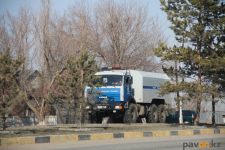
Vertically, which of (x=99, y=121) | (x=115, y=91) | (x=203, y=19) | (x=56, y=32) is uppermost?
(x=56, y=32)

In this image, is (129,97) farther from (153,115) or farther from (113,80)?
(153,115)

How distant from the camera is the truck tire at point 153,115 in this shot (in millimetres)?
24188

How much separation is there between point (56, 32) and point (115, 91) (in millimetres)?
11662

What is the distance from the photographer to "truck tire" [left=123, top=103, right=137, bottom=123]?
2094 cm

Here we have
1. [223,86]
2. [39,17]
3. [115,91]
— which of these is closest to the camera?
[223,86]

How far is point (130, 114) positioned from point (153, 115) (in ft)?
13.3

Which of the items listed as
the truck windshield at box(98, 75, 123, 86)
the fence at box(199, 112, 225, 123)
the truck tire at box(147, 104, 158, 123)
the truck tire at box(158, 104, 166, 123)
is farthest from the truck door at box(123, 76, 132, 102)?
the fence at box(199, 112, 225, 123)

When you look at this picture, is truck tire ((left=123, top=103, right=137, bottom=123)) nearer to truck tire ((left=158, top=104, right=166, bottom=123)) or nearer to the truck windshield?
the truck windshield

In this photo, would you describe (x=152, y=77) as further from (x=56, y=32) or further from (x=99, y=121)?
(x=56, y=32)

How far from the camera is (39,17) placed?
85.4 ft

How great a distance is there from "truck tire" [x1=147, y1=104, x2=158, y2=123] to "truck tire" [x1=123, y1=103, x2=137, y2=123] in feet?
8.42

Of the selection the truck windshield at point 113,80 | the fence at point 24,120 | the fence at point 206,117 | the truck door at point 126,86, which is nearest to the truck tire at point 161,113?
the truck door at point 126,86

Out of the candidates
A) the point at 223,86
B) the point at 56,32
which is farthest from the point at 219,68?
the point at 56,32

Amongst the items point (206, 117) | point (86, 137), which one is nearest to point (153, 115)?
point (86, 137)
